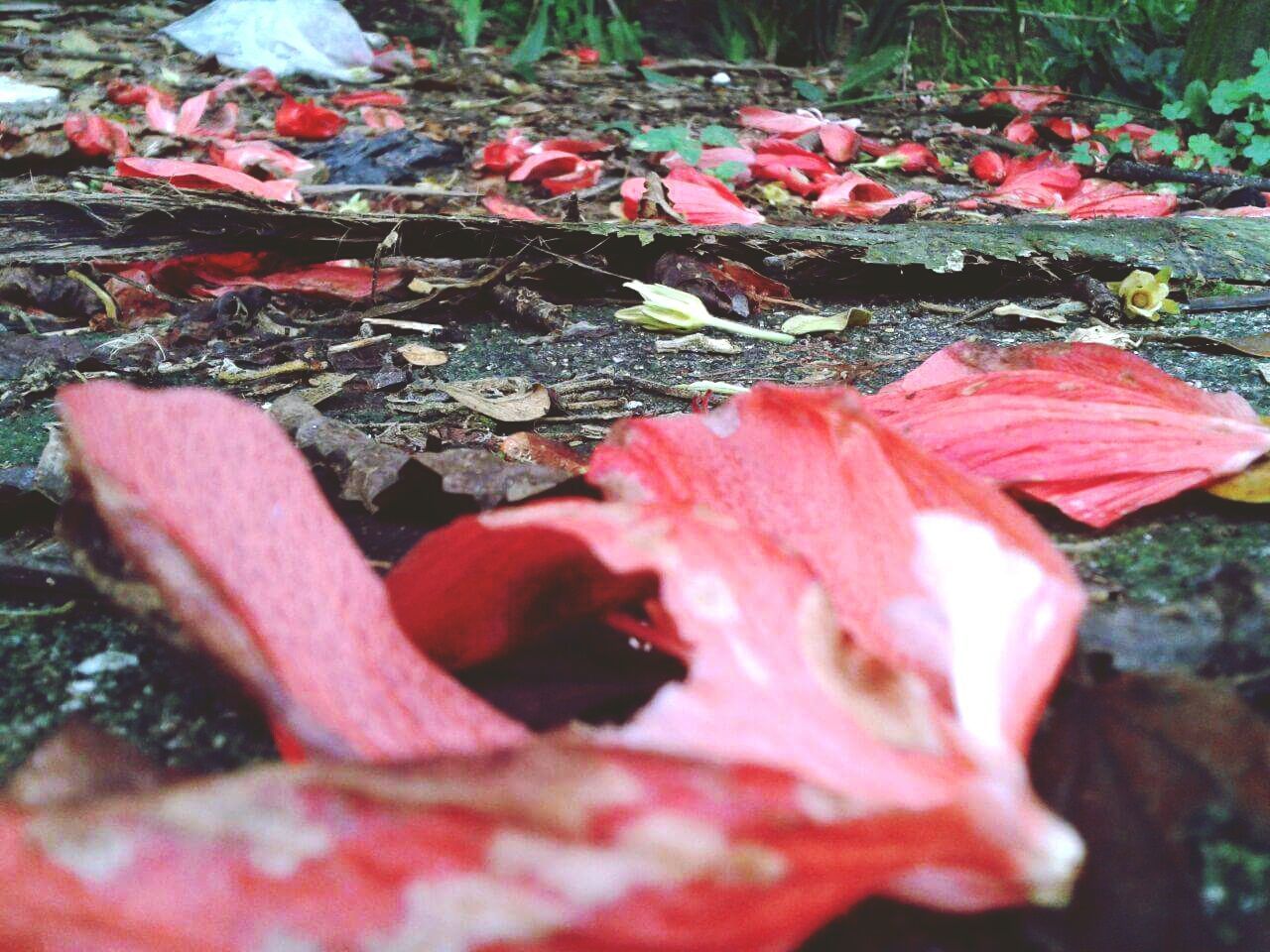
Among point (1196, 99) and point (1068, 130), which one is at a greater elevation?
point (1196, 99)

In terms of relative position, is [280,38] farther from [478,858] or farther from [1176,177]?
[478,858]

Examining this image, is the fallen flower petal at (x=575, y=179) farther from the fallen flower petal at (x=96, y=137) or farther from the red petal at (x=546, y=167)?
the fallen flower petal at (x=96, y=137)

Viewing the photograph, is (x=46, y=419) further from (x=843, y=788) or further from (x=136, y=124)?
(x=136, y=124)

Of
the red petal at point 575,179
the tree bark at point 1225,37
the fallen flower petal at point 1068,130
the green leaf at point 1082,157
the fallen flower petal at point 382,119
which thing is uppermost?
the tree bark at point 1225,37

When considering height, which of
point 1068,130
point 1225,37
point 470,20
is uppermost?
point 1225,37

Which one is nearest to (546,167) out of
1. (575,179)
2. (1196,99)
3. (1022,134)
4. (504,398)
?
(575,179)

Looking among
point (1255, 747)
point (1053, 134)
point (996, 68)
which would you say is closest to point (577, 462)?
point (1255, 747)

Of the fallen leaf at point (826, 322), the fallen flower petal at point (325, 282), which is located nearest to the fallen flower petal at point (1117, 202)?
the fallen leaf at point (826, 322)
